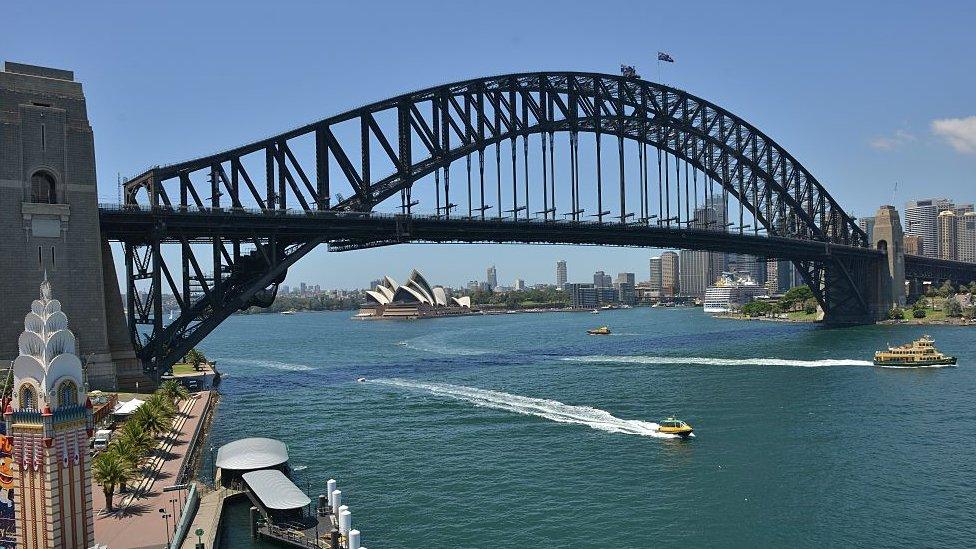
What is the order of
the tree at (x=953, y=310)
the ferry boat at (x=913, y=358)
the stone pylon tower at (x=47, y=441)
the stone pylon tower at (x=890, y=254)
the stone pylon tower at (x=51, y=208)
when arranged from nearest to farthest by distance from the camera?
the stone pylon tower at (x=47, y=441)
the stone pylon tower at (x=51, y=208)
the ferry boat at (x=913, y=358)
the tree at (x=953, y=310)
the stone pylon tower at (x=890, y=254)

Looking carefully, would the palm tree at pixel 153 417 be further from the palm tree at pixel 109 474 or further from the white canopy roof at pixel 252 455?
the palm tree at pixel 109 474

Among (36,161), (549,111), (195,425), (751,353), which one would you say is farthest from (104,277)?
(751,353)

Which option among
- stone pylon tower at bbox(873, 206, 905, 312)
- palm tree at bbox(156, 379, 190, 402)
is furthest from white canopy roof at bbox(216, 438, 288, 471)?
stone pylon tower at bbox(873, 206, 905, 312)

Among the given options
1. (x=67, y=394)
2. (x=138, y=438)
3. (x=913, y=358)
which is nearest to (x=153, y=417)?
(x=138, y=438)

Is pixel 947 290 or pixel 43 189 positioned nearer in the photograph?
pixel 43 189

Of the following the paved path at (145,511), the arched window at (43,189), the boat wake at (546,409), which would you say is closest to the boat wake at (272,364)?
the boat wake at (546,409)

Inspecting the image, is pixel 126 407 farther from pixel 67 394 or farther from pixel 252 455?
pixel 67 394

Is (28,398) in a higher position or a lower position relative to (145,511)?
higher
